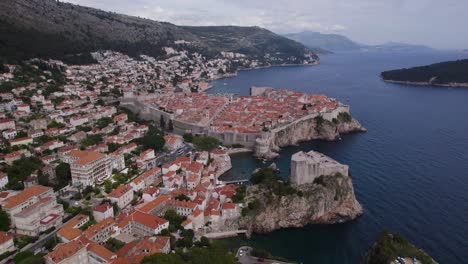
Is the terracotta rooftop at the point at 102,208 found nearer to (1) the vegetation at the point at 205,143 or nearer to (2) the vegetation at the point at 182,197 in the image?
(2) the vegetation at the point at 182,197

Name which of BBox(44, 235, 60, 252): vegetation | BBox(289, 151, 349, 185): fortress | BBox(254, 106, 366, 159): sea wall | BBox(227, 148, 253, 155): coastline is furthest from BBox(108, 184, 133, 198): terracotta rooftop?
BBox(254, 106, 366, 159): sea wall

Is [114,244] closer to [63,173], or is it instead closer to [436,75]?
[63,173]

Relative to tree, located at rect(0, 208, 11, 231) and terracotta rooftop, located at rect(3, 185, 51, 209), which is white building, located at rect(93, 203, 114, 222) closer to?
terracotta rooftop, located at rect(3, 185, 51, 209)

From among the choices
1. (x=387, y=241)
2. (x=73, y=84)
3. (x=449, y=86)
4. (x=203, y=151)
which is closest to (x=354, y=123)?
(x=203, y=151)

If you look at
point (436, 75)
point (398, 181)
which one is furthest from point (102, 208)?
point (436, 75)

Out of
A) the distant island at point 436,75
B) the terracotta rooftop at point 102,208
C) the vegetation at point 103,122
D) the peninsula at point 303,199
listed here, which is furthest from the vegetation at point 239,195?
the distant island at point 436,75

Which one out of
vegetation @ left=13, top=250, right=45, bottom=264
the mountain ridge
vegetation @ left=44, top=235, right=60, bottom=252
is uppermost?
the mountain ridge

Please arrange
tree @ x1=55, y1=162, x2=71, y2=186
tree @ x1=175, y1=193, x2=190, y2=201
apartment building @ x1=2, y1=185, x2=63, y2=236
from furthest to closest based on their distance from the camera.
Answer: tree @ x1=55, y1=162, x2=71, y2=186 → tree @ x1=175, y1=193, x2=190, y2=201 → apartment building @ x1=2, y1=185, x2=63, y2=236
